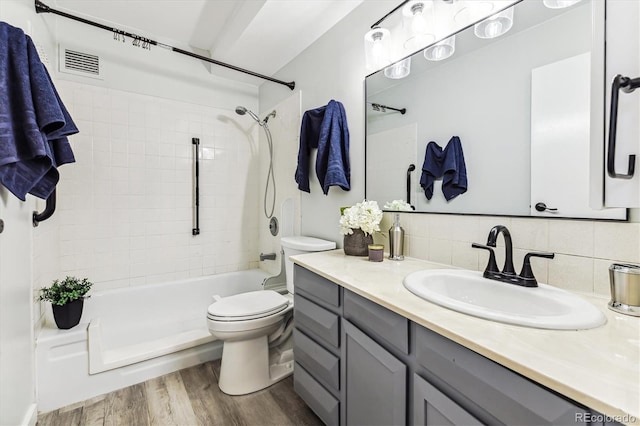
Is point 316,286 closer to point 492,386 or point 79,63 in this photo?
point 492,386

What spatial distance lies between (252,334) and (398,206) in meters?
1.16

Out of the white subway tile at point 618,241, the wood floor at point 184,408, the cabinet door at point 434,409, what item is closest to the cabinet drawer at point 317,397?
the wood floor at point 184,408

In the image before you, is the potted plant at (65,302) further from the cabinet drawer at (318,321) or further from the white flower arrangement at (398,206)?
the white flower arrangement at (398,206)

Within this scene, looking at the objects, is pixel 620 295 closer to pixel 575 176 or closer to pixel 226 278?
pixel 575 176

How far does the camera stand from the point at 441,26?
1343 mm

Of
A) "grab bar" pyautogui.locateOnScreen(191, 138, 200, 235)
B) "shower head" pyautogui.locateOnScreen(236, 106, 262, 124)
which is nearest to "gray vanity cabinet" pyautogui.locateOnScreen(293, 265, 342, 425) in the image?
"grab bar" pyautogui.locateOnScreen(191, 138, 200, 235)

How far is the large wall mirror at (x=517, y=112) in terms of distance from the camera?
95 cm

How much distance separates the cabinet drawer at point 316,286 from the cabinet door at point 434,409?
47cm

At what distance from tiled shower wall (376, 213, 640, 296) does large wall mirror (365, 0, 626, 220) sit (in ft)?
0.15

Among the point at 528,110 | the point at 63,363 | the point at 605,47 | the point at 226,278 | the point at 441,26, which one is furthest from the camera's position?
the point at 226,278

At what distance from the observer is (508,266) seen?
1.04 m

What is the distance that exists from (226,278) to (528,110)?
2.60m

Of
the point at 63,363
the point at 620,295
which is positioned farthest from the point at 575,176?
the point at 63,363

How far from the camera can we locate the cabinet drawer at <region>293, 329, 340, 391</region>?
1260 mm
